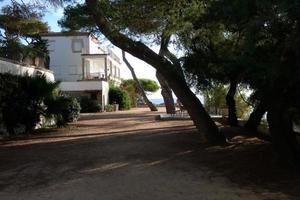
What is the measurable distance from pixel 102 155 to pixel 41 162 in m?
1.66

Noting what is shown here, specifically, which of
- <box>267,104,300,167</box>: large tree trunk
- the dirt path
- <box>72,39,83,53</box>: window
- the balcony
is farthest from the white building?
<box>267,104,300,167</box>: large tree trunk

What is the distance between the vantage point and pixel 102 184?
10023 mm

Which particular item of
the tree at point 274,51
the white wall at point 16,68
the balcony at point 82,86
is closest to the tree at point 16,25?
the white wall at point 16,68

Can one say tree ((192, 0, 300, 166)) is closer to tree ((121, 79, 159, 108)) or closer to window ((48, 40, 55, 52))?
tree ((121, 79, 159, 108))

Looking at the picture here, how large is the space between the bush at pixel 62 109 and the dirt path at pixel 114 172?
18.5 ft

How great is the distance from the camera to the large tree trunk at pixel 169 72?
15500 mm

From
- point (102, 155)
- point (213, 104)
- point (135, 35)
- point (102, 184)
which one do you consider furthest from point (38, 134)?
point (213, 104)

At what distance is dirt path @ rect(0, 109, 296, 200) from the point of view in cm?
921

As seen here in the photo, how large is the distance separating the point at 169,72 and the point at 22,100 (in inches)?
273

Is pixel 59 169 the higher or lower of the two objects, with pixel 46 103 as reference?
lower

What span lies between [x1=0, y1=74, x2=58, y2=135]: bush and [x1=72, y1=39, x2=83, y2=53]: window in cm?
3394

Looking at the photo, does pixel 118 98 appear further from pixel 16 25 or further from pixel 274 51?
pixel 274 51

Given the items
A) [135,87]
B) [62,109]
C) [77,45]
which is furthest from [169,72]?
[135,87]

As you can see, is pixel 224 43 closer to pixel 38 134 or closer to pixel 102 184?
pixel 102 184
